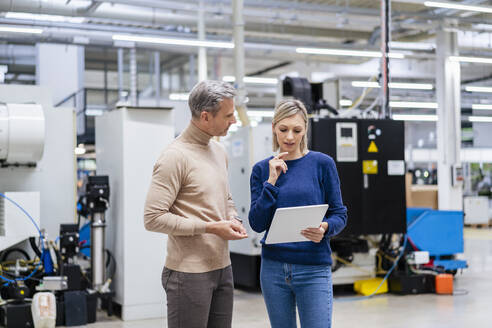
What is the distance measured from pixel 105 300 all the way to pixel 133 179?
1185 mm

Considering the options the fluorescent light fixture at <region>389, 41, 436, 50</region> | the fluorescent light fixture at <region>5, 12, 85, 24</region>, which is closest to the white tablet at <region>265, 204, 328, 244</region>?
the fluorescent light fixture at <region>5, 12, 85, 24</region>

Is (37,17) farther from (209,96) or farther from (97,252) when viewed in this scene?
(209,96)

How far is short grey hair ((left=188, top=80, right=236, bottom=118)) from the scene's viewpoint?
1979 mm

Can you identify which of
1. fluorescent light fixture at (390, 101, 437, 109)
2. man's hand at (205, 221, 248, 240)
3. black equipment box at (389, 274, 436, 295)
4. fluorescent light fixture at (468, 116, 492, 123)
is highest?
fluorescent light fixture at (390, 101, 437, 109)

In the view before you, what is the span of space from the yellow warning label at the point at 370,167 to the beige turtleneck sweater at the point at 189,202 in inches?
162

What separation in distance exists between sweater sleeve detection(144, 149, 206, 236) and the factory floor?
3104 millimetres

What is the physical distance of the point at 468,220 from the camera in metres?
14.7

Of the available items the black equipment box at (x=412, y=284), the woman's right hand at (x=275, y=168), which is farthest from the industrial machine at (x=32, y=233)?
the woman's right hand at (x=275, y=168)

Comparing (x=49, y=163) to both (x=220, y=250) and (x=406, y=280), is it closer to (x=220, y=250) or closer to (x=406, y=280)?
(x=406, y=280)

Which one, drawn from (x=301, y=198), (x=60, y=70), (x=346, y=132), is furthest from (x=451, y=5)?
(x=60, y=70)

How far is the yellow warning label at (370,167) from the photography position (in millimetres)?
6027

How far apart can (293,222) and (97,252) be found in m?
3.38

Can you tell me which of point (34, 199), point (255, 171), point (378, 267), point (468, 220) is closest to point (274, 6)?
point (378, 267)

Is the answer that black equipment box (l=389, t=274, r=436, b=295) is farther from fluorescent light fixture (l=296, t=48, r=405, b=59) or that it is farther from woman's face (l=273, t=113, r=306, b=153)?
woman's face (l=273, t=113, r=306, b=153)
